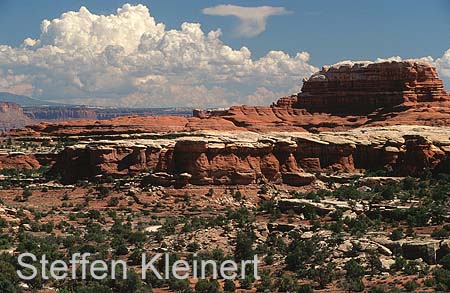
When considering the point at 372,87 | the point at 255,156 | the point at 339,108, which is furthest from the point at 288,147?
the point at 339,108

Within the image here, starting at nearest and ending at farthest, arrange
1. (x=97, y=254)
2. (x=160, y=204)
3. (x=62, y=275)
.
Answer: (x=62, y=275), (x=97, y=254), (x=160, y=204)

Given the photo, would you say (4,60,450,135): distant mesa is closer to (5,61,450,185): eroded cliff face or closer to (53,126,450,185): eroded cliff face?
(5,61,450,185): eroded cliff face

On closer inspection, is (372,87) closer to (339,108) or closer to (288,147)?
(339,108)

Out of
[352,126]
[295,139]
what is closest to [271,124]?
[352,126]

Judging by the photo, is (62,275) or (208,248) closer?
(62,275)

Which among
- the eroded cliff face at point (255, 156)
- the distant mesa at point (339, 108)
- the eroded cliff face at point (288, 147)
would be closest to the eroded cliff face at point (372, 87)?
the distant mesa at point (339, 108)

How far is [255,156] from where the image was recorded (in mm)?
53688

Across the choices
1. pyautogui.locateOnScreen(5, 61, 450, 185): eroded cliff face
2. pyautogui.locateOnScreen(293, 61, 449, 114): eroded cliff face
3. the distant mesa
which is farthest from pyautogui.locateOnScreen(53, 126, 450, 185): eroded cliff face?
pyautogui.locateOnScreen(293, 61, 449, 114): eroded cliff face

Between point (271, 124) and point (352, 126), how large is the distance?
8.40 metres

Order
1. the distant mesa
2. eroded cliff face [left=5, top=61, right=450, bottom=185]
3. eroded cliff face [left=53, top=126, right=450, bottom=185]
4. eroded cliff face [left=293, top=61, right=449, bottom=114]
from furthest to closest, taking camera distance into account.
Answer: eroded cliff face [left=293, top=61, right=449, bottom=114]
the distant mesa
eroded cliff face [left=5, top=61, right=450, bottom=185]
eroded cliff face [left=53, top=126, right=450, bottom=185]

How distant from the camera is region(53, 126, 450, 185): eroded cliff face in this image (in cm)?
5175

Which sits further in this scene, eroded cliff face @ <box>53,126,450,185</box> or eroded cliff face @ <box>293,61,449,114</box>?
eroded cliff face @ <box>293,61,449,114</box>

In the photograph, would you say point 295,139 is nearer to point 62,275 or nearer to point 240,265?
point 240,265

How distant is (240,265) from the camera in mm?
33375
